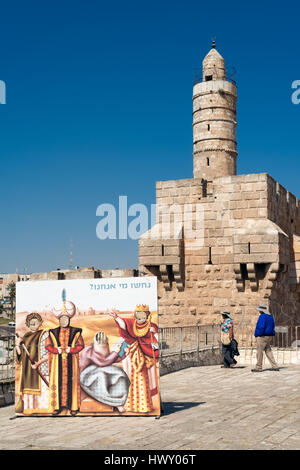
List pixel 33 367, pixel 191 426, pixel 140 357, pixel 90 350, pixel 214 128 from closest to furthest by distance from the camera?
pixel 191 426 → pixel 140 357 → pixel 90 350 → pixel 33 367 → pixel 214 128

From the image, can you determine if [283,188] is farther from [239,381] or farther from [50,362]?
[50,362]

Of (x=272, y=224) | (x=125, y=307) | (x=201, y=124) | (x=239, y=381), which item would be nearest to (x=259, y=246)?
(x=272, y=224)

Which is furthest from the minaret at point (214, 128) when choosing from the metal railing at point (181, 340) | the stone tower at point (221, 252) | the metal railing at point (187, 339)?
the metal railing at point (181, 340)

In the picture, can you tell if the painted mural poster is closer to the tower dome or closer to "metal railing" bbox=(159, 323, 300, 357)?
"metal railing" bbox=(159, 323, 300, 357)

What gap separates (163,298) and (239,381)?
7.36m

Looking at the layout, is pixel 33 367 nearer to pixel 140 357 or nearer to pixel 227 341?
pixel 140 357

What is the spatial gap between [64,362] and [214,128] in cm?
2074

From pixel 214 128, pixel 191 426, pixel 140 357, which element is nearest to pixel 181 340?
pixel 140 357

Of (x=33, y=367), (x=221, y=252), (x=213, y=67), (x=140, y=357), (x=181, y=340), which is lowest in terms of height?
(x=181, y=340)

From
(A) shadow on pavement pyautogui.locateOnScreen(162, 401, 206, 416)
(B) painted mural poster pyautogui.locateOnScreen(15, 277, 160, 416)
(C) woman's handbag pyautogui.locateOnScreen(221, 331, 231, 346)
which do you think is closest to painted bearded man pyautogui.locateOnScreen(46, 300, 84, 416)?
(B) painted mural poster pyautogui.locateOnScreen(15, 277, 160, 416)

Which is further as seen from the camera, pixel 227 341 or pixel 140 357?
pixel 227 341

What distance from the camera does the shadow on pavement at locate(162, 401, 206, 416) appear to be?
7.12 meters

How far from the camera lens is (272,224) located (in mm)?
15523

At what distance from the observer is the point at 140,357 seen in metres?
6.75
